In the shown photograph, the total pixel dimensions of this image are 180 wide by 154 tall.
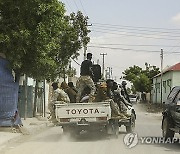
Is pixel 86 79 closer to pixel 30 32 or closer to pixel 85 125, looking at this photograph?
pixel 85 125

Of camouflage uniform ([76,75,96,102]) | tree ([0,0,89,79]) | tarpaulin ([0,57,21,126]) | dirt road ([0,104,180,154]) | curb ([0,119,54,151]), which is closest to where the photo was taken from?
dirt road ([0,104,180,154])

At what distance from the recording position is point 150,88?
8662cm

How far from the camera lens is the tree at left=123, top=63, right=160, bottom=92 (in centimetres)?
8499

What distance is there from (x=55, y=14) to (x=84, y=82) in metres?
3.08

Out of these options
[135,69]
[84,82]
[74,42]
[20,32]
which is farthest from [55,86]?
[135,69]

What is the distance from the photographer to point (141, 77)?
278 feet

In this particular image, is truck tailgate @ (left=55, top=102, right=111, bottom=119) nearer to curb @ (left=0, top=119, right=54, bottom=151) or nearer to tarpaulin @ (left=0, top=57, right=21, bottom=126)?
curb @ (left=0, top=119, right=54, bottom=151)

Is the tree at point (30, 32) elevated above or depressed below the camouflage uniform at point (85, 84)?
above

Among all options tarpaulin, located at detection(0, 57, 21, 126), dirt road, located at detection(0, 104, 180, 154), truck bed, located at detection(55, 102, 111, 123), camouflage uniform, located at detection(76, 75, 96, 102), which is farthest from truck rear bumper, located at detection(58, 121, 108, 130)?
tarpaulin, located at detection(0, 57, 21, 126)

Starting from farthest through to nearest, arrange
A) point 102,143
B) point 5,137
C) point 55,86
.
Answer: point 55,86 < point 5,137 < point 102,143

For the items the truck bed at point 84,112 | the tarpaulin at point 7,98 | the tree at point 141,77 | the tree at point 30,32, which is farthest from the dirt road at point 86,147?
the tree at point 141,77

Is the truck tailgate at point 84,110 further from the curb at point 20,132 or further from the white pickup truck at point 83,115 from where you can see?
the curb at point 20,132

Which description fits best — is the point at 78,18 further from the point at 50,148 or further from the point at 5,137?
the point at 50,148

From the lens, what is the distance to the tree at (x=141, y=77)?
3346 inches
